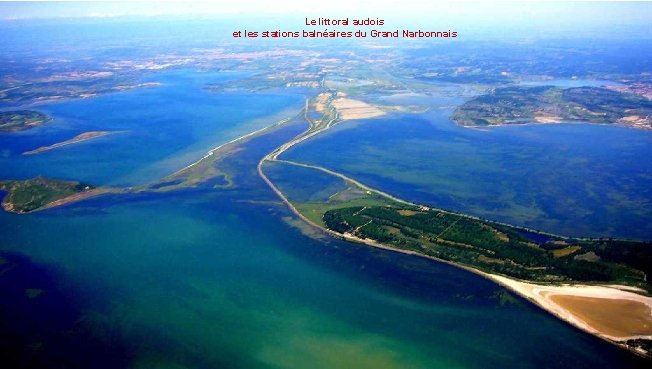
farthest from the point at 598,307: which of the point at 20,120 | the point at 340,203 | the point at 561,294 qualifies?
the point at 20,120

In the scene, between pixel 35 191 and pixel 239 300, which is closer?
pixel 239 300

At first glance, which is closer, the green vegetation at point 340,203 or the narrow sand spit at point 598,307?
the narrow sand spit at point 598,307

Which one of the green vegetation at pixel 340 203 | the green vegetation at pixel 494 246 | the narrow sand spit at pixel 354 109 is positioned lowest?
the green vegetation at pixel 494 246

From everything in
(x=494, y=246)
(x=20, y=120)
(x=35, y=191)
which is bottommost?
(x=494, y=246)

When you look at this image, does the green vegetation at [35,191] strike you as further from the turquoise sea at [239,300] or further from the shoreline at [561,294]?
the shoreline at [561,294]

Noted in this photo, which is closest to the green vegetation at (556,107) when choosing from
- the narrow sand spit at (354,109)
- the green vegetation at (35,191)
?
the narrow sand spit at (354,109)

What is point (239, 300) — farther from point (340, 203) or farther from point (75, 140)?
point (75, 140)
